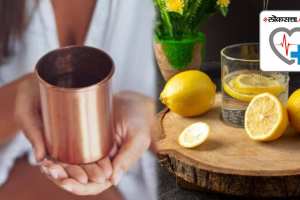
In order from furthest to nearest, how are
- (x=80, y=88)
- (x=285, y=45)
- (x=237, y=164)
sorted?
(x=285, y=45) → (x=237, y=164) → (x=80, y=88)

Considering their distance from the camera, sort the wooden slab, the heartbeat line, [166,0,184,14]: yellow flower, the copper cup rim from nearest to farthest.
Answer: the copper cup rim < the wooden slab < the heartbeat line < [166,0,184,14]: yellow flower

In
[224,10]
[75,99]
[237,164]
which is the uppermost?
[75,99]

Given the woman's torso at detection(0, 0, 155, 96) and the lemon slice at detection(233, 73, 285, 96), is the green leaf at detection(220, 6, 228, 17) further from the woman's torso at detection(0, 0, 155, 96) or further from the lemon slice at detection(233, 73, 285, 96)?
the woman's torso at detection(0, 0, 155, 96)

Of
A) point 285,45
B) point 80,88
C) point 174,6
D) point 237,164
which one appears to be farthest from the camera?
point 174,6

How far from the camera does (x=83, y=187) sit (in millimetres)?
341

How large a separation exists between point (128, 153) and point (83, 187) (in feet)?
0.12

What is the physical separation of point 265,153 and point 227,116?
3.8 inches

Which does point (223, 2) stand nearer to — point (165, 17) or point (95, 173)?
point (165, 17)

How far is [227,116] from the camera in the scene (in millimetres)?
758

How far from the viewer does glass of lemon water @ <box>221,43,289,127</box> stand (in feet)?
2.43

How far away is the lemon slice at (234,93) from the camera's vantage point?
2.43ft

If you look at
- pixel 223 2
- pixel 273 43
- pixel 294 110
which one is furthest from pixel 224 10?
pixel 294 110

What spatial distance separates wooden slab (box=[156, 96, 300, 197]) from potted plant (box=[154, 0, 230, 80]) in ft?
0.82

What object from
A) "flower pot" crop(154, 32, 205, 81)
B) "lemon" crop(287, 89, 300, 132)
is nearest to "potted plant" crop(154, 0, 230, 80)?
"flower pot" crop(154, 32, 205, 81)
